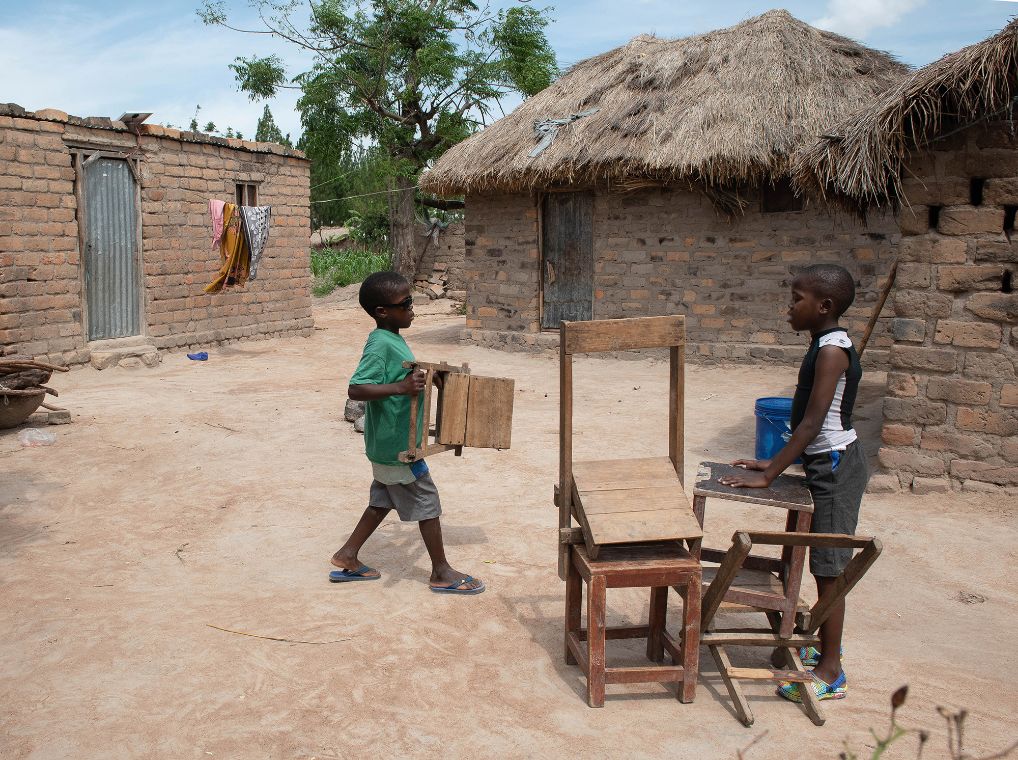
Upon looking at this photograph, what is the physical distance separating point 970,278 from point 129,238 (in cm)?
903

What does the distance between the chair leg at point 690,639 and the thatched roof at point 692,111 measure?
24.0ft

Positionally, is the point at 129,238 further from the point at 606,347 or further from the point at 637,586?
the point at 637,586

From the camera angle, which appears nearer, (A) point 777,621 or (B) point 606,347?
(B) point 606,347

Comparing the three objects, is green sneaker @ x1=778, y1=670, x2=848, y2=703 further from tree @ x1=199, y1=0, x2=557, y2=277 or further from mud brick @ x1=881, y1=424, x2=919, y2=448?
tree @ x1=199, y1=0, x2=557, y2=277

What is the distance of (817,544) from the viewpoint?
94.9 inches

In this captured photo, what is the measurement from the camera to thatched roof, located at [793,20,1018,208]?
15.0ft

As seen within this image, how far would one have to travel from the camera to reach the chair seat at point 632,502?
2627 mm

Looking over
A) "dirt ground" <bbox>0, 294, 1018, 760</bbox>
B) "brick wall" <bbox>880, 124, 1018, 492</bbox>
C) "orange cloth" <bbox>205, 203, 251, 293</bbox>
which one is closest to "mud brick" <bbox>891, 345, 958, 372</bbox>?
"brick wall" <bbox>880, 124, 1018, 492</bbox>

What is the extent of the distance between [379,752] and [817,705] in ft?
4.46

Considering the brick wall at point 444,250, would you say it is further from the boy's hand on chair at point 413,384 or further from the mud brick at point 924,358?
the boy's hand on chair at point 413,384

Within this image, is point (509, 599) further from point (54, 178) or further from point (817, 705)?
point (54, 178)

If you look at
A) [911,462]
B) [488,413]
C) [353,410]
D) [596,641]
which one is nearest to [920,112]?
[911,462]

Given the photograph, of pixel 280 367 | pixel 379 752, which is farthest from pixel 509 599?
pixel 280 367

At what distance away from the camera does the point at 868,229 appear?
30.5ft
